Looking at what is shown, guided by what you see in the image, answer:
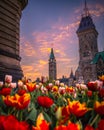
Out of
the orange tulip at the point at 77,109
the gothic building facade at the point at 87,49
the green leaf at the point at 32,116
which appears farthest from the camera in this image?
the gothic building facade at the point at 87,49

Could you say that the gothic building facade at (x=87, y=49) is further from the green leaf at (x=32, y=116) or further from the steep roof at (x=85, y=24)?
the green leaf at (x=32, y=116)

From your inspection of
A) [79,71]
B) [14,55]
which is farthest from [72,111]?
[79,71]

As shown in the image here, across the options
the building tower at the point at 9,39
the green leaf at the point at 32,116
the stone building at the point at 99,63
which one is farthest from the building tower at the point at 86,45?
the green leaf at the point at 32,116

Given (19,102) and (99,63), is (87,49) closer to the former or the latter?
(99,63)

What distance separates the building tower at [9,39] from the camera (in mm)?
13911

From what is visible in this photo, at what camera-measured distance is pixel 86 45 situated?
7712 cm

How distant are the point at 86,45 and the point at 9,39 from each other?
212 ft

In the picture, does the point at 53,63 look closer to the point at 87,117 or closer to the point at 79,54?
the point at 79,54

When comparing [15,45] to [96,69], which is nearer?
[15,45]

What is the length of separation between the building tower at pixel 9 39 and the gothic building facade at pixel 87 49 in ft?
156

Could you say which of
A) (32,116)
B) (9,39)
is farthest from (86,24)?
(32,116)

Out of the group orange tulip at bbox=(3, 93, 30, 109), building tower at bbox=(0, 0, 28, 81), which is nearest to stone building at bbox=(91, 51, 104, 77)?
building tower at bbox=(0, 0, 28, 81)

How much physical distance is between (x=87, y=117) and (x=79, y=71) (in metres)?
68.7

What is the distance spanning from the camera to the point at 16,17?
16062 mm
